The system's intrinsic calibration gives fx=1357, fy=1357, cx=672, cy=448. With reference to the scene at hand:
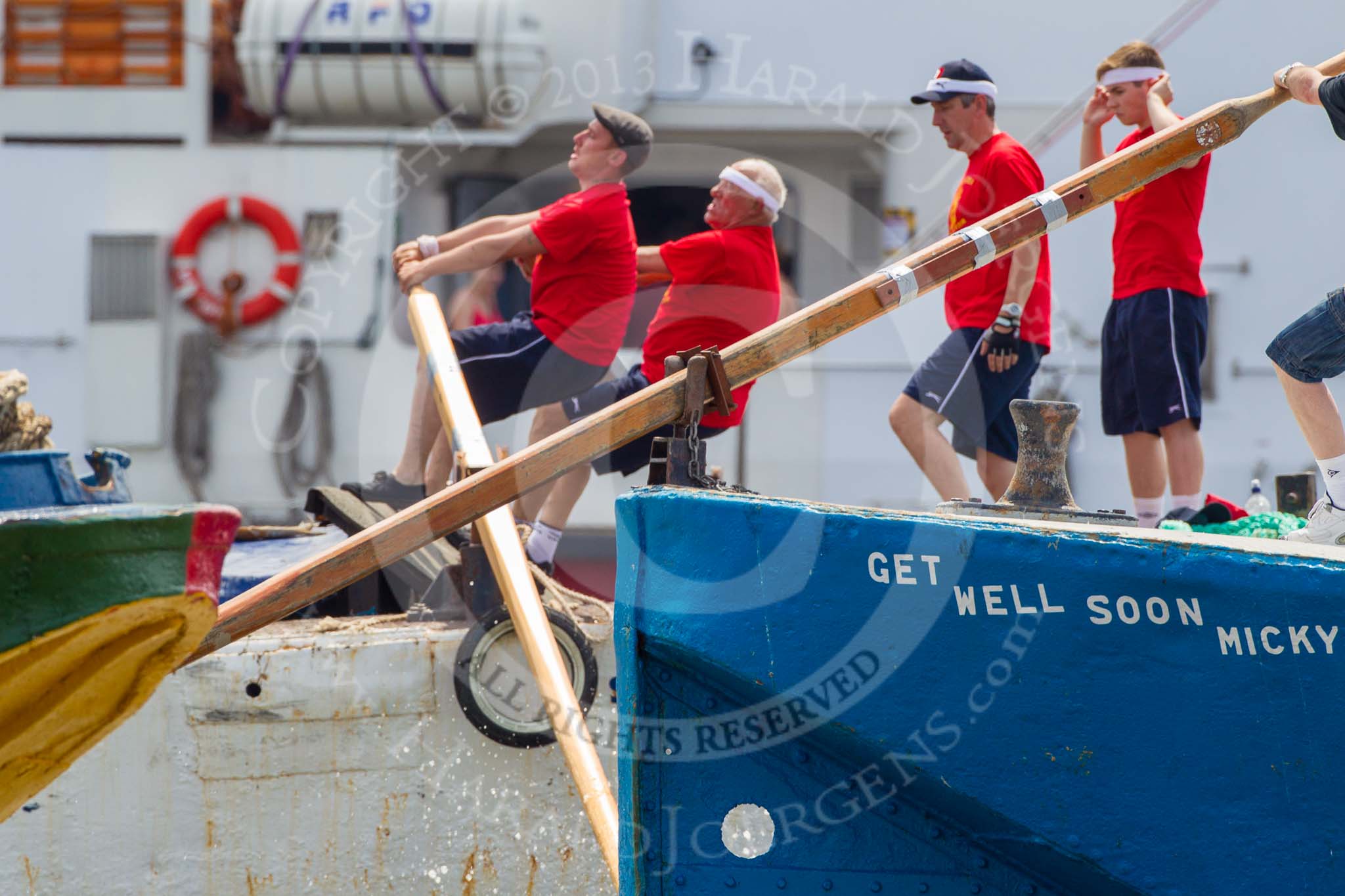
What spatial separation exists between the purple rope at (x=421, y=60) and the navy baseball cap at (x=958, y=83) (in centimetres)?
745

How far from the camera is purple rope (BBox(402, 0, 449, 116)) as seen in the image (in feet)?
36.2

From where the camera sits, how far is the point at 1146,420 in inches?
168

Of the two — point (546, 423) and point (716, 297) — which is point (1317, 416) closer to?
point (716, 297)

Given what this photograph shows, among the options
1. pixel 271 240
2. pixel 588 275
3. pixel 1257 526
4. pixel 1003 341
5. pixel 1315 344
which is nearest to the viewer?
pixel 1315 344

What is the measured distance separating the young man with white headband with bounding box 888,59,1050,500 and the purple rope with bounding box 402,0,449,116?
7450mm

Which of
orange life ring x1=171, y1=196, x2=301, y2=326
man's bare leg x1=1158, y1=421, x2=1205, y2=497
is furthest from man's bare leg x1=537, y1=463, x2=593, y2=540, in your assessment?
orange life ring x1=171, y1=196, x2=301, y2=326

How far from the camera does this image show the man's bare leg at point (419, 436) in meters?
4.86

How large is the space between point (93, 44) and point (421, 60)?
10.2 ft

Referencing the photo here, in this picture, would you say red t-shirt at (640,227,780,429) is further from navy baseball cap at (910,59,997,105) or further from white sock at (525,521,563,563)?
navy baseball cap at (910,59,997,105)

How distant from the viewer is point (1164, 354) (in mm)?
4254

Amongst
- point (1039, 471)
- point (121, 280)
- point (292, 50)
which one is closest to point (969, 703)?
point (1039, 471)

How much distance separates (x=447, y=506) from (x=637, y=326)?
7044 mm

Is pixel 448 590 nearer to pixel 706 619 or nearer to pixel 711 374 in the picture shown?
pixel 711 374

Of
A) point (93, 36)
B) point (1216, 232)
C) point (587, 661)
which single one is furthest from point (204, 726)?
point (93, 36)
